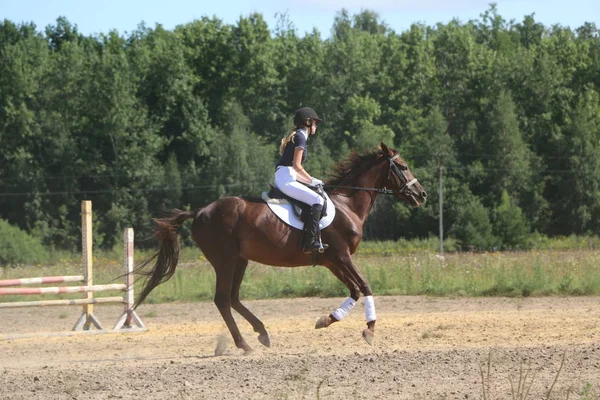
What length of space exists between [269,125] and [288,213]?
49578 mm

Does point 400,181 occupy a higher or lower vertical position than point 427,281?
higher

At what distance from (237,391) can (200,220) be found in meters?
3.81

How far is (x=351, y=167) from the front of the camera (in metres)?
13.4

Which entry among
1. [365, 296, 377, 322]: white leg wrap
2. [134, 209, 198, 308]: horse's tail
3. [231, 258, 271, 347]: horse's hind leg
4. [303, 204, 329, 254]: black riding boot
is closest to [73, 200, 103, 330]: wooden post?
[134, 209, 198, 308]: horse's tail

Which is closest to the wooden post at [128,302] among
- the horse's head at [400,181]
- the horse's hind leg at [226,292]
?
the horse's hind leg at [226,292]

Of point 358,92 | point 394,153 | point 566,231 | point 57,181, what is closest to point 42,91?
point 57,181

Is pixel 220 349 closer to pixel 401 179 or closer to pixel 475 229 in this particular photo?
pixel 401 179

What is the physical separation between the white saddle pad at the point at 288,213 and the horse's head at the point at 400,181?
3.90 ft

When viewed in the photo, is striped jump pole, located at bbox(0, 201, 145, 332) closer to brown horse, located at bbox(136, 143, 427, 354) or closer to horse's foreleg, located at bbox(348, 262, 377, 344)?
brown horse, located at bbox(136, 143, 427, 354)

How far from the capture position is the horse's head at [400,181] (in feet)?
43.6

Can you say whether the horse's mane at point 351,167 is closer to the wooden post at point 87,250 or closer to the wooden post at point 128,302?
the wooden post at point 128,302

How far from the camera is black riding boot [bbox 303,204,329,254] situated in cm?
1210

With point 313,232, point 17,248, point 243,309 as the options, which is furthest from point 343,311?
point 17,248

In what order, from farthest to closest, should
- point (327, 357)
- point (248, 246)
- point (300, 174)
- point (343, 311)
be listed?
point (300, 174) < point (248, 246) < point (343, 311) < point (327, 357)
